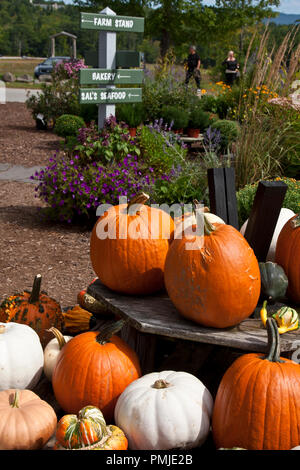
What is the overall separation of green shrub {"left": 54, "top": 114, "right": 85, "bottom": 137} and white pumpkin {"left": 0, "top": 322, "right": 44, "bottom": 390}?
351 inches

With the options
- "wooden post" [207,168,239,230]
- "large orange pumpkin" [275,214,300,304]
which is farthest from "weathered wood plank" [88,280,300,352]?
"wooden post" [207,168,239,230]

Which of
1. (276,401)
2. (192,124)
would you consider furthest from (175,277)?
(192,124)

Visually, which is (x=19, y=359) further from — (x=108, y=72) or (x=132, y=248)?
(x=108, y=72)

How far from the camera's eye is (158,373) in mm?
2291

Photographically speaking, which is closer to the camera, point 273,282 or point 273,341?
point 273,341

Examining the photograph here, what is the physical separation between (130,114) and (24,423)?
890 cm

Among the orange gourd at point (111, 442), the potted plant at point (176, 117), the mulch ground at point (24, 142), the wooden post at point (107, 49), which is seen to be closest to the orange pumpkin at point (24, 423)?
the orange gourd at point (111, 442)

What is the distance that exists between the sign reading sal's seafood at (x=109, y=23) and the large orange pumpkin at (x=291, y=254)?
4781 mm

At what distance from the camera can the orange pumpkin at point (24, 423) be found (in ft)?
6.59

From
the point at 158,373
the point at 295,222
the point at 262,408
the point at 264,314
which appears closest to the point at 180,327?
the point at 158,373

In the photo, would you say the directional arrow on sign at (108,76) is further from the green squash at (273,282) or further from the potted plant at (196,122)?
the green squash at (273,282)

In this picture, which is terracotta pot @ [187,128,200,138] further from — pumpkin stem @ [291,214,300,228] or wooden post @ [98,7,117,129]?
pumpkin stem @ [291,214,300,228]
